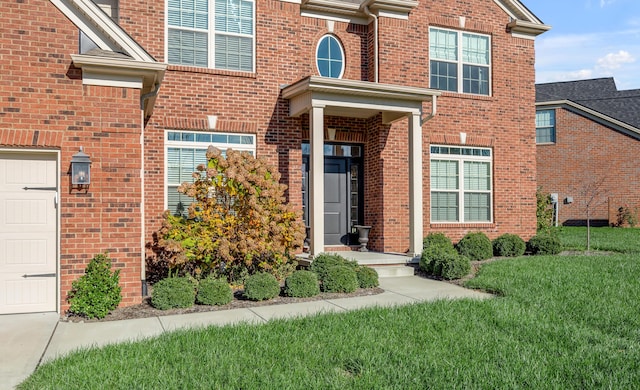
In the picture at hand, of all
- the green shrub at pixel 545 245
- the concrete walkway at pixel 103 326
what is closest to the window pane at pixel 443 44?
the green shrub at pixel 545 245

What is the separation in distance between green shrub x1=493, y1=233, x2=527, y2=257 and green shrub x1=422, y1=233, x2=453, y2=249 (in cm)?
158

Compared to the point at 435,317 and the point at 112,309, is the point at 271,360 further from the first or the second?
the point at 112,309

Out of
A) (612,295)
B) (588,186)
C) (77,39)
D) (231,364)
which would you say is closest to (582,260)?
(612,295)

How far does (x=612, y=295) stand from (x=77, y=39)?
8517 millimetres

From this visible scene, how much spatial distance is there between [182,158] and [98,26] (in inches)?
144

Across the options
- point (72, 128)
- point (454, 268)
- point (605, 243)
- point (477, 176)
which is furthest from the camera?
point (605, 243)

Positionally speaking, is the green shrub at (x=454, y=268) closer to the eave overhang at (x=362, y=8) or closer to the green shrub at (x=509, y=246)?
the green shrub at (x=509, y=246)

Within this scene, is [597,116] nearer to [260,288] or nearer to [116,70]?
[260,288]

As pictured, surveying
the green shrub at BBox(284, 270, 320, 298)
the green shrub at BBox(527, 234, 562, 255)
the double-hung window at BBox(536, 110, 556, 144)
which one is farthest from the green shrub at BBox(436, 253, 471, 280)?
the double-hung window at BBox(536, 110, 556, 144)

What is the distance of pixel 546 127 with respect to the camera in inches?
1018

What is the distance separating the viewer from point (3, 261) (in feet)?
23.8

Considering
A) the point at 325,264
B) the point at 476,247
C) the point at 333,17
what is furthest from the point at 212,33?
the point at 476,247

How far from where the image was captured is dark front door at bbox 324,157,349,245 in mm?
12500

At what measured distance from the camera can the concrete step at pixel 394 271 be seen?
10352 mm
